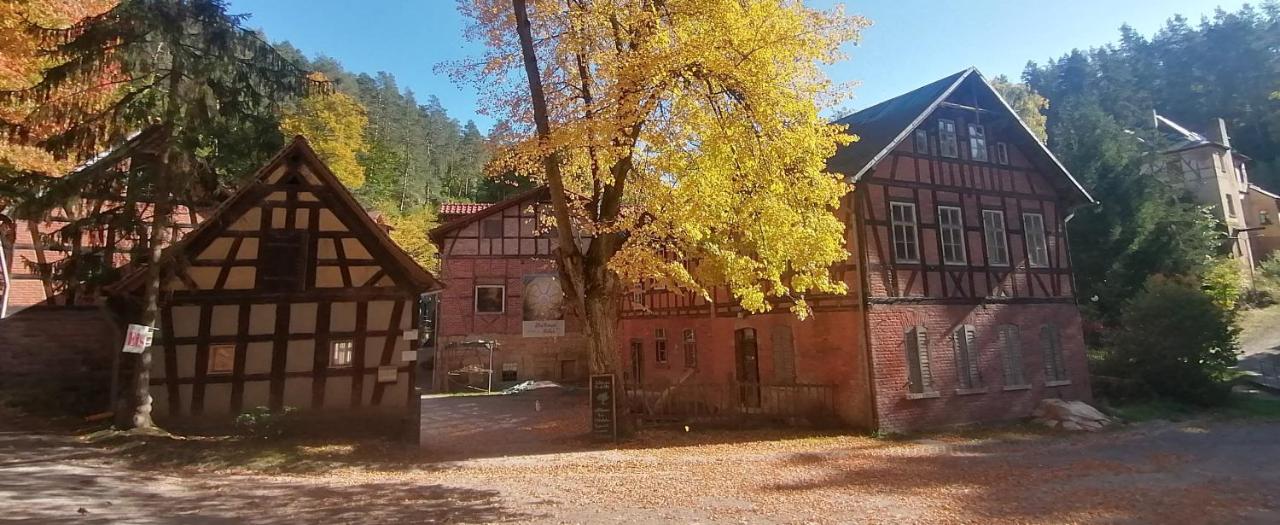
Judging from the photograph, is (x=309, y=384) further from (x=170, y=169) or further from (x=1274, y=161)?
(x=1274, y=161)

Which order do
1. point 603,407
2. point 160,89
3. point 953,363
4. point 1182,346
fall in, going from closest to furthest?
1. point 160,89
2. point 603,407
3. point 953,363
4. point 1182,346

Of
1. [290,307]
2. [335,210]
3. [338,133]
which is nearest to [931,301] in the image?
[335,210]

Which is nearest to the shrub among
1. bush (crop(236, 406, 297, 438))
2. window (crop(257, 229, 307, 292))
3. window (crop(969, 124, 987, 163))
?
window (crop(969, 124, 987, 163))

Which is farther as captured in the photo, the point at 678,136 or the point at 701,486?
the point at 678,136

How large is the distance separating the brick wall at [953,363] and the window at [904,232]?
1315mm

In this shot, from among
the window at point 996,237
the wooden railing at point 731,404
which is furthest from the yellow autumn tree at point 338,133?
the window at point 996,237

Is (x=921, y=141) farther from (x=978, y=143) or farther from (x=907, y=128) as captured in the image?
(x=978, y=143)

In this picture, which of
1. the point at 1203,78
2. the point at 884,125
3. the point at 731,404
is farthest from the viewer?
the point at 1203,78

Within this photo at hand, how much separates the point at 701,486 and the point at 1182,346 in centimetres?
1729

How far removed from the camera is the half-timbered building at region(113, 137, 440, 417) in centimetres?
1330

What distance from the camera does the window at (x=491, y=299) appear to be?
28.4 metres

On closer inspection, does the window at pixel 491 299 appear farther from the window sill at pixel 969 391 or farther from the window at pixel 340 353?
the window sill at pixel 969 391

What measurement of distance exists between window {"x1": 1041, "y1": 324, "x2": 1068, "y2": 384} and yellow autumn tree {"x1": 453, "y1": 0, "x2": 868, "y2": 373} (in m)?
8.63

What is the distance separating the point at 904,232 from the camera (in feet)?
53.2
